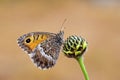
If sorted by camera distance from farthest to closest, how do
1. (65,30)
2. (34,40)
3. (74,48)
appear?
(65,30) < (34,40) < (74,48)

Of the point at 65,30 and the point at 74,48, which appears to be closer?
the point at 74,48

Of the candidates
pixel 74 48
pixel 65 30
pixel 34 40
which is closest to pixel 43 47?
pixel 34 40

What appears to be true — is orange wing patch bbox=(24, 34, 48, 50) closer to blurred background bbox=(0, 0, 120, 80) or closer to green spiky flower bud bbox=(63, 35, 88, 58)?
green spiky flower bud bbox=(63, 35, 88, 58)

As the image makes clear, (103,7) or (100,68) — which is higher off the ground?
(103,7)

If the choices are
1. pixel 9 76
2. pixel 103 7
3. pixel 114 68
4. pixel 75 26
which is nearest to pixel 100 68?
pixel 114 68

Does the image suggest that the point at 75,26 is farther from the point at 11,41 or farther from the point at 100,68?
the point at 100,68

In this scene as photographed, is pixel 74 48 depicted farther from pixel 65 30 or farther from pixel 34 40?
pixel 65 30

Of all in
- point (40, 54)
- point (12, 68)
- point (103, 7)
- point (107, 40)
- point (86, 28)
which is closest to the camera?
point (40, 54)
